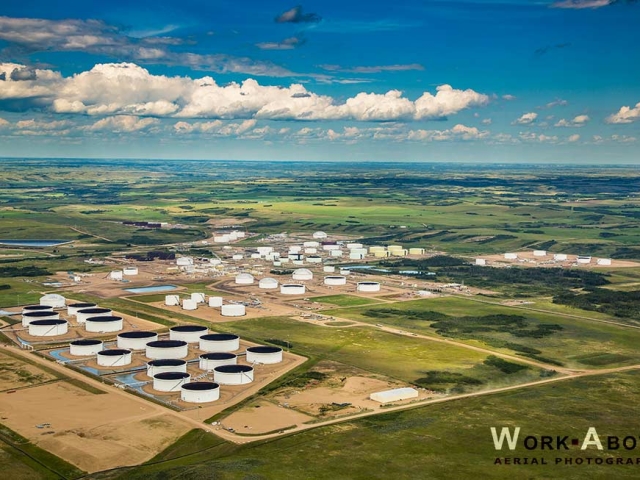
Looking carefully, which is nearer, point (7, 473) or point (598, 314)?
point (7, 473)

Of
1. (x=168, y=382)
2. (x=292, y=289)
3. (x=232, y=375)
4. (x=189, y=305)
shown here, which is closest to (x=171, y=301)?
(x=189, y=305)

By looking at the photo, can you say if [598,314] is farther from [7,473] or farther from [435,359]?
[7,473]

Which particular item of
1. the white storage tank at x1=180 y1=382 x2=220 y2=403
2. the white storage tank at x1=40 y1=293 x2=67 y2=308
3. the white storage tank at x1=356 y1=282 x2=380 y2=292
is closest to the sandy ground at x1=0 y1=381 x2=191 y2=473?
the white storage tank at x1=180 y1=382 x2=220 y2=403

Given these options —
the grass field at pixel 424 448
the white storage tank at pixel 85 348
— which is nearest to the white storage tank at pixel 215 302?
the white storage tank at pixel 85 348

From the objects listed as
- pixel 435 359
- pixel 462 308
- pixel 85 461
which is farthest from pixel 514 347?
pixel 85 461

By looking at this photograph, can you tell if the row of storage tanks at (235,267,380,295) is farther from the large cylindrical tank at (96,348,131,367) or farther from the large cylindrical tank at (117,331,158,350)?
the large cylindrical tank at (96,348,131,367)

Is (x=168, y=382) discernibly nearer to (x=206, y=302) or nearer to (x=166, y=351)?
(x=166, y=351)
